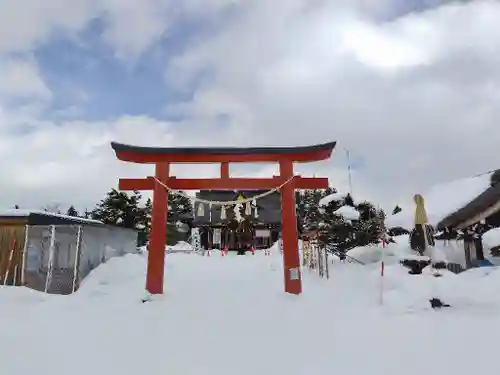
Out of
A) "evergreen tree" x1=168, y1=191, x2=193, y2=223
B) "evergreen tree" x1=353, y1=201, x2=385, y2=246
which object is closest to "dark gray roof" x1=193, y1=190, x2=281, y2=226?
"evergreen tree" x1=168, y1=191, x2=193, y2=223

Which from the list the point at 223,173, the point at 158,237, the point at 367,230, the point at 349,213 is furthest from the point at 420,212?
the point at 367,230

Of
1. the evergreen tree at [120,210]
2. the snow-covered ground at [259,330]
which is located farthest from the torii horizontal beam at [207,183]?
the evergreen tree at [120,210]

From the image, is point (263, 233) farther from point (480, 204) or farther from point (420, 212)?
point (480, 204)

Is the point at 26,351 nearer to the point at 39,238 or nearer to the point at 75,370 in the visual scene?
the point at 75,370

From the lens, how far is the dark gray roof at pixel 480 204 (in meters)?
9.73

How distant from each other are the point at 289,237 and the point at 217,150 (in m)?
3.13

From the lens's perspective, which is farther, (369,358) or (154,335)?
(154,335)

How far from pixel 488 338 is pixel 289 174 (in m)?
6.50

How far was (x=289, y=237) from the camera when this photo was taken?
1128 cm

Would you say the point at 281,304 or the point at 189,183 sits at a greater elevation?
the point at 189,183

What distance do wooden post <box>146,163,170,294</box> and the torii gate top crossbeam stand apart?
0.36 meters

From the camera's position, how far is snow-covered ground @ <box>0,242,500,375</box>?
17.4 ft

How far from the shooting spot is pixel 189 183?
11.8 metres

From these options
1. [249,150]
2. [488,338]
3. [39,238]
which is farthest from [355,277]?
[39,238]
